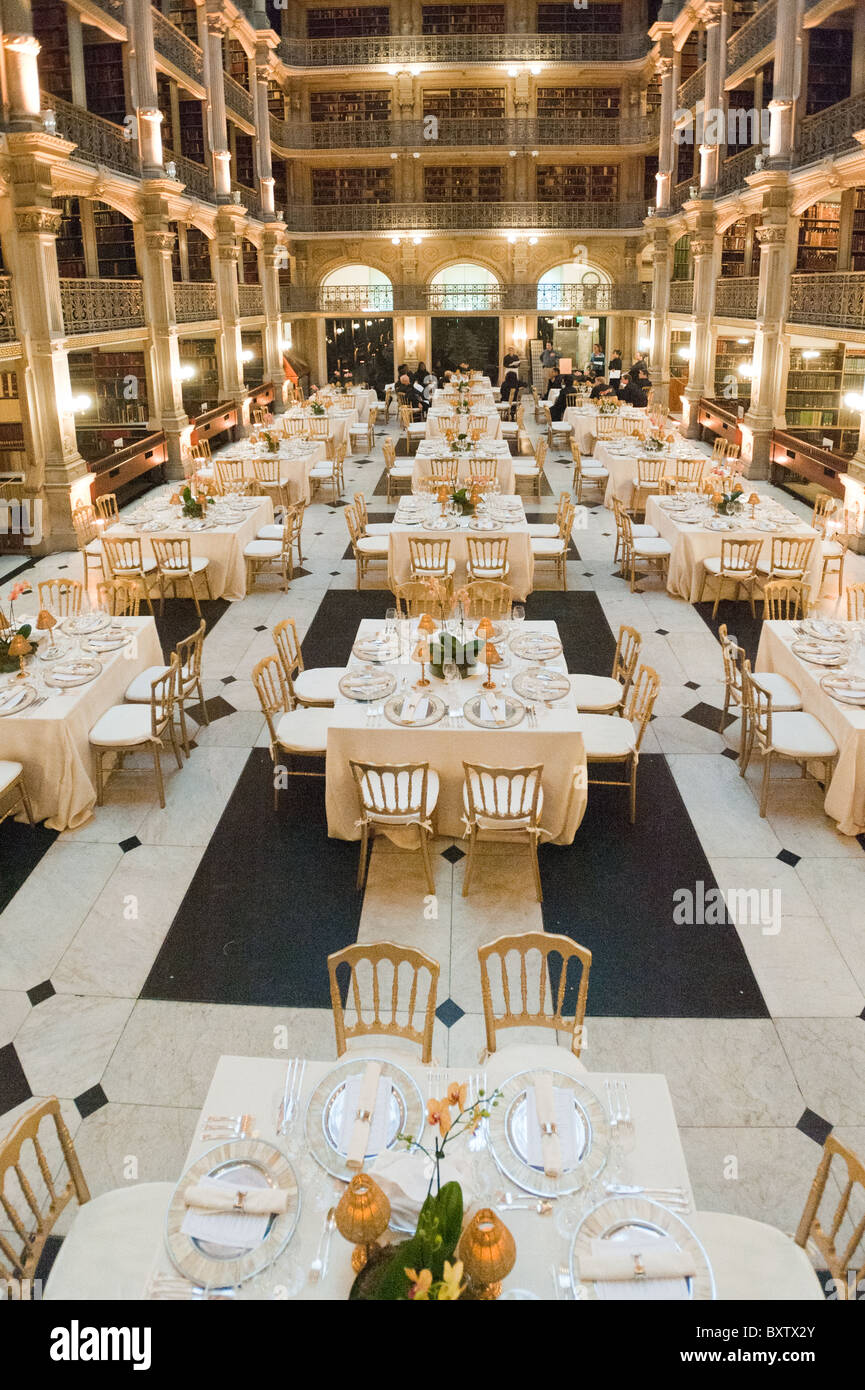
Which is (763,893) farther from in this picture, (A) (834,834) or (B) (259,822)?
(B) (259,822)

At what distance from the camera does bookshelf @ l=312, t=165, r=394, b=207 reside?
2568 cm

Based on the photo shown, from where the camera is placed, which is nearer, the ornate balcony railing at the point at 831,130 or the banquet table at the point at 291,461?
the ornate balcony railing at the point at 831,130

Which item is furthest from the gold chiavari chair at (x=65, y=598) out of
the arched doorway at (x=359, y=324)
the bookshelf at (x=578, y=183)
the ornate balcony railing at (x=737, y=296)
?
the bookshelf at (x=578, y=183)

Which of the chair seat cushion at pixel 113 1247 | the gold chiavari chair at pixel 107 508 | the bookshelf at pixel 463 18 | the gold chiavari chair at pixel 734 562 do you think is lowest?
the chair seat cushion at pixel 113 1247

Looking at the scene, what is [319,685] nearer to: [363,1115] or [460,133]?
[363,1115]

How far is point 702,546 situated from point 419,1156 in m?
7.32

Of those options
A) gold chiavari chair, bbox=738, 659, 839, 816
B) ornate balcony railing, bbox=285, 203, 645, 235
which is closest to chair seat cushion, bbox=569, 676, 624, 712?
gold chiavari chair, bbox=738, 659, 839, 816

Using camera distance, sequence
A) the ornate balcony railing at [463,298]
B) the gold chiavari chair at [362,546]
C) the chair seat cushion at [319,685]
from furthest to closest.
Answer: the ornate balcony railing at [463,298] → the gold chiavari chair at [362,546] → the chair seat cushion at [319,685]

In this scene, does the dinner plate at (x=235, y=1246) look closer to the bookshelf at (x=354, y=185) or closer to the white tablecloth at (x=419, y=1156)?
the white tablecloth at (x=419, y=1156)

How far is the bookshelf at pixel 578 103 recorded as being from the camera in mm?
24844

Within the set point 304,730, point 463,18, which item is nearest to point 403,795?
point 304,730

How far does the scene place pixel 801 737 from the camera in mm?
5664

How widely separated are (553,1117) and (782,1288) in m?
0.70

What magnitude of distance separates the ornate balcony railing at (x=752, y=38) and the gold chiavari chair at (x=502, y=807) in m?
14.8
